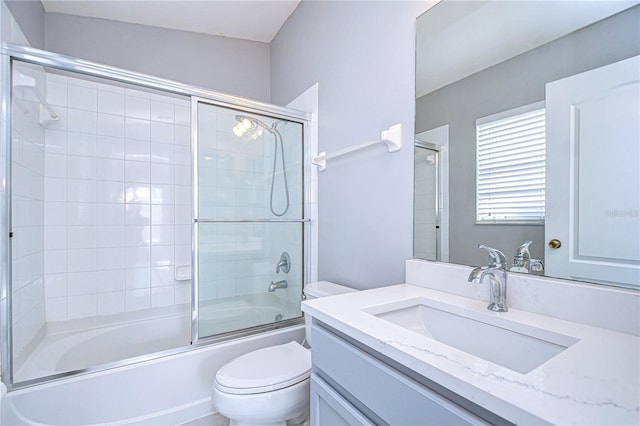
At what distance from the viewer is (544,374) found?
535 mm

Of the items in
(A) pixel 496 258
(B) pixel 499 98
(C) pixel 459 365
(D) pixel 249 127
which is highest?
(D) pixel 249 127

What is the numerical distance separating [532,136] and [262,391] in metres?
1.38

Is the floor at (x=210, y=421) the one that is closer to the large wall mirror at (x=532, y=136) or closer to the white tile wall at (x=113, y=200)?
the white tile wall at (x=113, y=200)

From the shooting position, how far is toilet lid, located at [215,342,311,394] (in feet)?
4.07

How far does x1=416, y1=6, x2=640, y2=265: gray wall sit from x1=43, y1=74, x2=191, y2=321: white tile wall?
2050 millimetres

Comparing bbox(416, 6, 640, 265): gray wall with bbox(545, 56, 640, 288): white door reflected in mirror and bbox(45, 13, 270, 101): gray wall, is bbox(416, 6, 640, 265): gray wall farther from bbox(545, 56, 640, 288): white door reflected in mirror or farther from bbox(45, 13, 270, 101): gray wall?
bbox(45, 13, 270, 101): gray wall

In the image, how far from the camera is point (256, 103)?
1.98 m

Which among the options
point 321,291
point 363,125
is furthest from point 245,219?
point 363,125

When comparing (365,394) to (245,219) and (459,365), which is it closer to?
(459,365)

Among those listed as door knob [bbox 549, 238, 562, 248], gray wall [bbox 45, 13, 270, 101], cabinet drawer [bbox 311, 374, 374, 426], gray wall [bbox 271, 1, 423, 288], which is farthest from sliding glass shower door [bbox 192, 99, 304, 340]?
door knob [bbox 549, 238, 562, 248]

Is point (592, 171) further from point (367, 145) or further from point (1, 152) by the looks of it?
point (1, 152)

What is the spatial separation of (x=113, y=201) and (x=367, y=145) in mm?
1970

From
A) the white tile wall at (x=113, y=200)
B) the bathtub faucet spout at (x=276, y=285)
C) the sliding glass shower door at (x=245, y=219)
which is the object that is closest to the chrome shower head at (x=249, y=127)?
the sliding glass shower door at (x=245, y=219)

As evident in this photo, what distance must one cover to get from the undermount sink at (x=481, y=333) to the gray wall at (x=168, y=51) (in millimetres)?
2438
